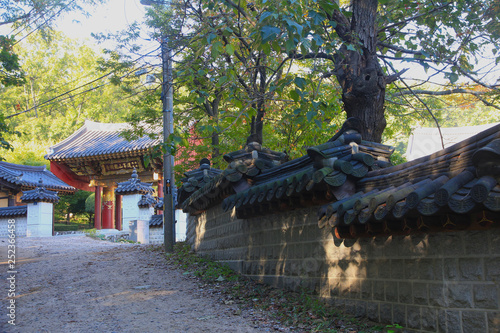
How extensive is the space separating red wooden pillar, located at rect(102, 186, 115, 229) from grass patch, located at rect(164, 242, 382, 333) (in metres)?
18.1

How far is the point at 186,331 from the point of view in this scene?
5.75 m

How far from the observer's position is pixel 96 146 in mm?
24953

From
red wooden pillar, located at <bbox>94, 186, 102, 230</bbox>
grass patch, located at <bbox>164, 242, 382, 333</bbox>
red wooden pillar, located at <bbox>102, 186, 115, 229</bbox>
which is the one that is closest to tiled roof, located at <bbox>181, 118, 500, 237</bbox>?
grass patch, located at <bbox>164, 242, 382, 333</bbox>

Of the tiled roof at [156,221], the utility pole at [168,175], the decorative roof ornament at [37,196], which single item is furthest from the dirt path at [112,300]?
the decorative roof ornament at [37,196]

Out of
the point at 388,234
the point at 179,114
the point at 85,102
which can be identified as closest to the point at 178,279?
the point at 388,234

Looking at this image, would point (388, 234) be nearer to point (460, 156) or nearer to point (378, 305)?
point (378, 305)

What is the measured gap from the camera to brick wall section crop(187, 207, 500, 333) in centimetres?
421

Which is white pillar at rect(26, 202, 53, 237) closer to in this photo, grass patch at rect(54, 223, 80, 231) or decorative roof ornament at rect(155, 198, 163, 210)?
decorative roof ornament at rect(155, 198, 163, 210)

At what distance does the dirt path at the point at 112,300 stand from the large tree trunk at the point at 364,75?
12.9 feet

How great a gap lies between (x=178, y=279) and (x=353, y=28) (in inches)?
240

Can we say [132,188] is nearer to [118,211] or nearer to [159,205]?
[159,205]

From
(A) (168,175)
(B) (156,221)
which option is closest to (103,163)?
(B) (156,221)

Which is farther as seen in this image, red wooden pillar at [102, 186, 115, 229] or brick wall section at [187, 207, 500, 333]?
red wooden pillar at [102, 186, 115, 229]

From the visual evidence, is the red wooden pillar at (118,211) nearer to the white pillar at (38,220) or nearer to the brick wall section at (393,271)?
the white pillar at (38,220)
